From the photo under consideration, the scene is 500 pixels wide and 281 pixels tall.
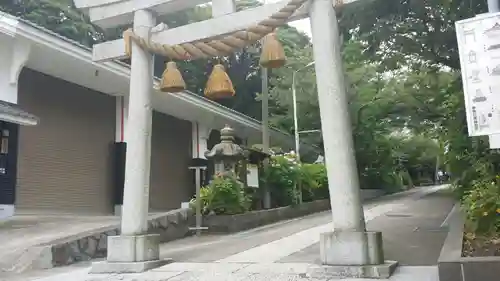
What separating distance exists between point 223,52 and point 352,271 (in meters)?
3.65

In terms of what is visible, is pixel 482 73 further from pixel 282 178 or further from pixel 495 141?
pixel 282 178

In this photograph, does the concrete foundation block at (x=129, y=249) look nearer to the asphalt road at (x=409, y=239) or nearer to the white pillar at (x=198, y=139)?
the asphalt road at (x=409, y=239)

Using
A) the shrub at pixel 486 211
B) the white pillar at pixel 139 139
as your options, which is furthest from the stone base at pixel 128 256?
the shrub at pixel 486 211

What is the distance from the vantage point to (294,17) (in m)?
7.24

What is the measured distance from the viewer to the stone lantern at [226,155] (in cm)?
1397

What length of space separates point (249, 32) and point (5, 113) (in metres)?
6.38

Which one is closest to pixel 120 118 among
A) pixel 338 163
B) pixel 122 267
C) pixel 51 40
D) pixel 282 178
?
pixel 51 40

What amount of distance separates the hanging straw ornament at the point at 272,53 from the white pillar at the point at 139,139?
1928 millimetres

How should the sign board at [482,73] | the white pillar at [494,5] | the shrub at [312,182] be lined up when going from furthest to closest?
the shrub at [312,182], the white pillar at [494,5], the sign board at [482,73]

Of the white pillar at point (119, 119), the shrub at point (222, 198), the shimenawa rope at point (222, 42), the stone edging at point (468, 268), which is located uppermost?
the white pillar at point (119, 119)

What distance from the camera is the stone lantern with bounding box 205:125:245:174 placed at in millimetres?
13969

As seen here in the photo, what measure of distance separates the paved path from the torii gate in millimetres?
442

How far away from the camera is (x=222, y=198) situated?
1334 centimetres

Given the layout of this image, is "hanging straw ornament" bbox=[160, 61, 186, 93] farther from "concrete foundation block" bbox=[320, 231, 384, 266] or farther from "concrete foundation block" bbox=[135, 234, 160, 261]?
"concrete foundation block" bbox=[320, 231, 384, 266]
